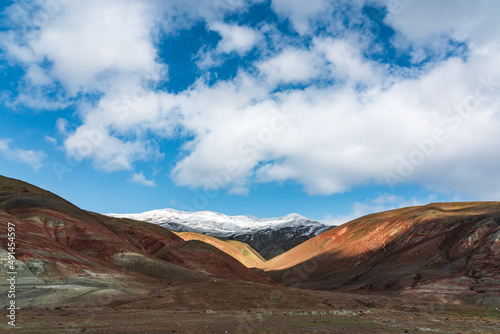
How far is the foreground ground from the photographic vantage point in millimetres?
15273

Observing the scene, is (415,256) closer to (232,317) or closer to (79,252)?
→ (232,317)

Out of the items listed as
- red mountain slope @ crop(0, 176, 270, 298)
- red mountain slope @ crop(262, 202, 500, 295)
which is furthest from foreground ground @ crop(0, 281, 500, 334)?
red mountain slope @ crop(262, 202, 500, 295)

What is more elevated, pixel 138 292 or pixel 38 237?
pixel 38 237

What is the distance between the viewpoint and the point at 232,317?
19.9m

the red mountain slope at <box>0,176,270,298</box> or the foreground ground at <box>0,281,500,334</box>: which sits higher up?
the red mountain slope at <box>0,176,270,298</box>

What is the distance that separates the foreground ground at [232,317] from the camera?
15273mm

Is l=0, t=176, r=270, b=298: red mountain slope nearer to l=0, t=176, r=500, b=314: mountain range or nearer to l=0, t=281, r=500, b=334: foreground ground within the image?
l=0, t=176, r=500, b=314: mountain range

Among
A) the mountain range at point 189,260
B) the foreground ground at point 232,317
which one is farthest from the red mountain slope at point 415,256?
the foreground ground at point 232,317

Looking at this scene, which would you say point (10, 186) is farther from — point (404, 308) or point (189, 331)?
point (404, 308)

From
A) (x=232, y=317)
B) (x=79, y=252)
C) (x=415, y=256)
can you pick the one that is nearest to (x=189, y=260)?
(x=79, y=252)

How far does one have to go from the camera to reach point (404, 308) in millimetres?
28688

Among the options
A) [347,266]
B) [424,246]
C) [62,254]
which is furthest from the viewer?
[347,266]

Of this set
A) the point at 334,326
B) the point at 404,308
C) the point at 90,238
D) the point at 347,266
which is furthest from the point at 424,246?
the point at 90,238

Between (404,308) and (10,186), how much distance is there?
6356 cm
